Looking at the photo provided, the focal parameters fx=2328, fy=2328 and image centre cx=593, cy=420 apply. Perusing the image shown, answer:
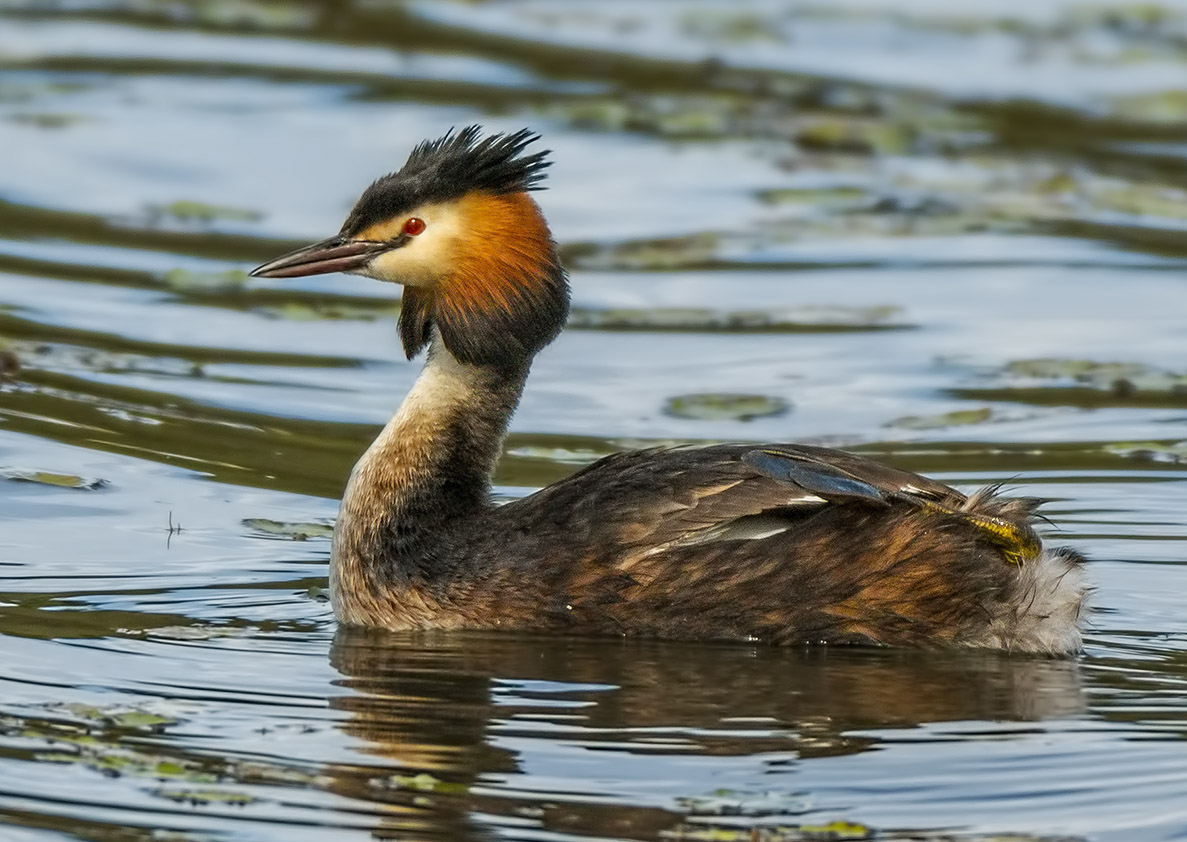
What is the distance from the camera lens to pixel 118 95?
20.0 meters

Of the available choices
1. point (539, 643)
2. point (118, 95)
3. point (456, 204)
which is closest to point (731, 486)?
point (539, 643)

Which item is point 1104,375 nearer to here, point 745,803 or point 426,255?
point 426,255

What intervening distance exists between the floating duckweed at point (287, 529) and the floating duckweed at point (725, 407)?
267 cm

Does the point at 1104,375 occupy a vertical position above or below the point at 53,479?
above

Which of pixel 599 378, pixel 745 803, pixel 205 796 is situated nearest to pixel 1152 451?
pixel 599 378

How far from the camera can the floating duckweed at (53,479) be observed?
10062 mm

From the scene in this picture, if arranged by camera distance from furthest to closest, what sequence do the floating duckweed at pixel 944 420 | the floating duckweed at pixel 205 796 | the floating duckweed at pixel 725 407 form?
the floating duckweed at pixel 725 407, the floating duckweed at pixel 944 420, the floating duckweed at pixel 205 796

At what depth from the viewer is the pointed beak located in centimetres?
874

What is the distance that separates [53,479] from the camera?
33.2ft

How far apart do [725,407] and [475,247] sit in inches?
141

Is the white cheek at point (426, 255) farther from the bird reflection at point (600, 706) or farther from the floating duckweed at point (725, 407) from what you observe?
the floating duckweed at point (725, 407)

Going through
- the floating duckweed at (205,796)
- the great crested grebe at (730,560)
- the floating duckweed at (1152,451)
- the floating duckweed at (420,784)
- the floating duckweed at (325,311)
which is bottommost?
the floating duckweed at (205,796)

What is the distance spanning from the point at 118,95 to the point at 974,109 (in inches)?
295

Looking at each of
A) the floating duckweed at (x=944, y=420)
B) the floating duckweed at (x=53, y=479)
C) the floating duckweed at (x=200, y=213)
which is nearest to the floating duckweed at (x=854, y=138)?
the floating duckweed at (x=200, y=213)
